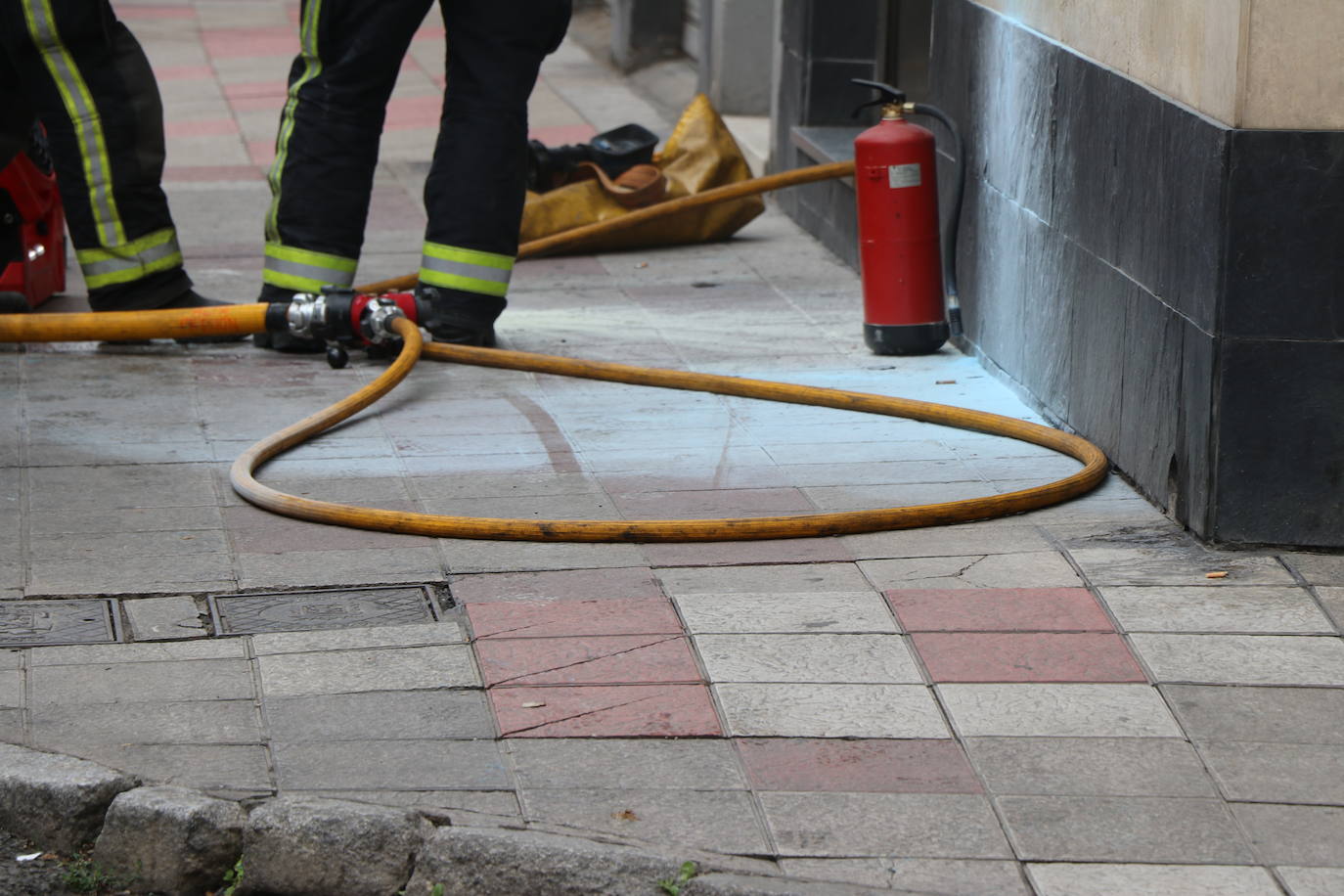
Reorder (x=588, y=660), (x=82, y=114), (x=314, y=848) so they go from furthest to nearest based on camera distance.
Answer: (x=82, y=114) < (x=588, y=660) < (x=314, y=848)

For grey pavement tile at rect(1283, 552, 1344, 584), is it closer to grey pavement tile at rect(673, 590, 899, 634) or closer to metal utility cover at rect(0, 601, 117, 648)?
grey pavement tile at rect(673, 590, 899, 634)

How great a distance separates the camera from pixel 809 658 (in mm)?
3359

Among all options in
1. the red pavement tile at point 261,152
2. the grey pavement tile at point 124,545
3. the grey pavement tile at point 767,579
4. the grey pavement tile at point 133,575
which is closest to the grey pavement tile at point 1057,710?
the grey pavement tile at point 767,579

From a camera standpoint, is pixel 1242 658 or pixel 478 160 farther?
pixel 478 160

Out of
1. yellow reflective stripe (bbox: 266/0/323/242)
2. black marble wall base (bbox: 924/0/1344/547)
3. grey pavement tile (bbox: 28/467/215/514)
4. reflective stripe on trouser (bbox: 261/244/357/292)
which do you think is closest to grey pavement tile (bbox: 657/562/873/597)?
black marble wall base (bbox: 924/0/1344/547)

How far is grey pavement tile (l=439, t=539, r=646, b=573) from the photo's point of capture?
3.85 meters

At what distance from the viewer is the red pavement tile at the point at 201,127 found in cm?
1059

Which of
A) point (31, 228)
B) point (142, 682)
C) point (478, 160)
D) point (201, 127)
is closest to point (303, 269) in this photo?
point (478, 160)

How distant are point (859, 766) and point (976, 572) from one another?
0.96 meters

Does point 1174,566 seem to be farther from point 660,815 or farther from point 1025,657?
point 660,815

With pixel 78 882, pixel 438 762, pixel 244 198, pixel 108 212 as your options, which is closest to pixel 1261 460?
pixel 438 762

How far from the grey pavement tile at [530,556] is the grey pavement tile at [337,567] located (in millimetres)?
53

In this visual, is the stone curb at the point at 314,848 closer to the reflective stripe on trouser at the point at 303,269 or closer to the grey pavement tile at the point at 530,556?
the grey pavement tile at the point at 530,556

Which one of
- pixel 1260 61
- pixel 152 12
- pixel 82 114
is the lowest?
pixel 152 12
